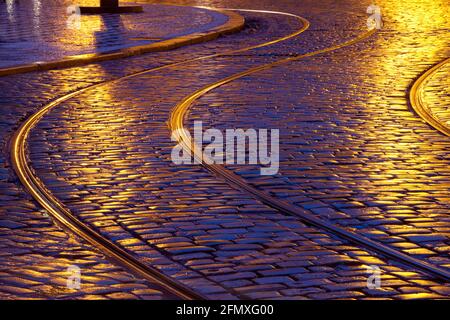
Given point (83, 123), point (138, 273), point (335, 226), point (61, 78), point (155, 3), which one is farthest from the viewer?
point (155, 3)

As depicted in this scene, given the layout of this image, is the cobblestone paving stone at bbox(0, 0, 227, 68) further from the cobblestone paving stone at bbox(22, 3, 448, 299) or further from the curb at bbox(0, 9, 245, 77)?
the cobblestone paving stone at bbox(22, 3, 448, 299)

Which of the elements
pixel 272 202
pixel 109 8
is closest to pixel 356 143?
pixel 272 202

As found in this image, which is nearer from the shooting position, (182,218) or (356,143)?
(182,218)

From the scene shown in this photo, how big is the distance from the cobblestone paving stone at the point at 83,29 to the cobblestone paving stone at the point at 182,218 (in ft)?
15.8

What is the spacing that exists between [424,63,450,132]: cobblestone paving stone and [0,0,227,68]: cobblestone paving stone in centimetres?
520

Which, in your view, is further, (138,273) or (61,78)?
(61,78)

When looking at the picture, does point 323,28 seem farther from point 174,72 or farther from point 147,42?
point 174,72

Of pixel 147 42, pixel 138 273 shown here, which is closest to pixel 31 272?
pixel 138 273

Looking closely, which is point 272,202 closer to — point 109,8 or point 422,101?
point 422,101

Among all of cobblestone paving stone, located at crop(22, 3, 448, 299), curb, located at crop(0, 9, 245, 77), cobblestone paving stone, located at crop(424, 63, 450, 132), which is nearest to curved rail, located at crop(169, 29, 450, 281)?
cobblestone paving stone, located at crop(22, 3, 448, 299)

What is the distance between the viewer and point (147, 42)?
17.3 meters

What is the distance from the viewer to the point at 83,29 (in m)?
19.6

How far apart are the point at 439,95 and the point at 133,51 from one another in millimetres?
5635
